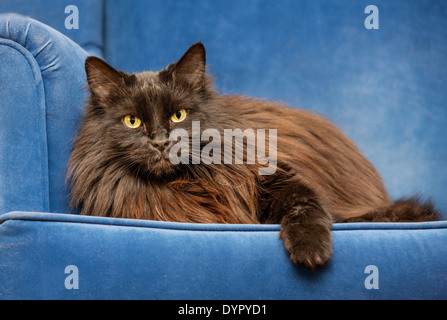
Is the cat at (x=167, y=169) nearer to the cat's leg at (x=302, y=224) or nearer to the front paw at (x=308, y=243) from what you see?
the cat's leg at (x=302, y=224)

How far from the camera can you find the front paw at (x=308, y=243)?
1128mm

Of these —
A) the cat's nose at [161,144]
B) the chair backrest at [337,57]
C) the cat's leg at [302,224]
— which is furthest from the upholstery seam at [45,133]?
the chair backrest at [337,57]

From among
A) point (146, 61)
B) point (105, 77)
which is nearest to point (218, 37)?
point (146, 61)

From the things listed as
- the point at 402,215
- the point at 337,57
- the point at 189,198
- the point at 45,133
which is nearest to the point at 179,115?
the point at 189,198

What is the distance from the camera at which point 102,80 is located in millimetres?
1584

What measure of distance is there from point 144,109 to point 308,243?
74 cm

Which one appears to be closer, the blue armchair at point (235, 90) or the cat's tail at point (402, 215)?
the blue armchair at point (235, 90)

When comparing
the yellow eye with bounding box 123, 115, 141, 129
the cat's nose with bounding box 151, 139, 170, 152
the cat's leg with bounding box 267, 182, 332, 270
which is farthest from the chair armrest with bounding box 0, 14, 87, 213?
the cat's leg with bounding box 267, 182, 332, 270

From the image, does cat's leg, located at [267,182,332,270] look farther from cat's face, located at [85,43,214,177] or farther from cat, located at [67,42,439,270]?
cat's face, located at [85,43,214,177]

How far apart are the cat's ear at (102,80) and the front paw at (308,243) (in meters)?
0.83

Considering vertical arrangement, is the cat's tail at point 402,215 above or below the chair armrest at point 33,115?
below

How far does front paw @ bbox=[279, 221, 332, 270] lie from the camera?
3.70 ft

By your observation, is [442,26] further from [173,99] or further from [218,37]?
[173,99]

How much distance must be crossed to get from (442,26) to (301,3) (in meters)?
0.90
